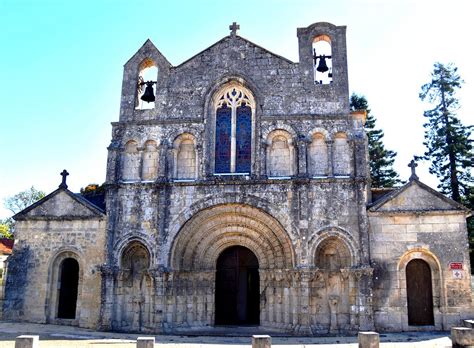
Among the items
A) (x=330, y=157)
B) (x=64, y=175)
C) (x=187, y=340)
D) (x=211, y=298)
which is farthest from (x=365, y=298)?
(x=64, y=175)

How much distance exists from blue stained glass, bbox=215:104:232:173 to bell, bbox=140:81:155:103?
115 inches

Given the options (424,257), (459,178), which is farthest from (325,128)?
(459,178)

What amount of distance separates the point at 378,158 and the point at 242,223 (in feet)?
79.9

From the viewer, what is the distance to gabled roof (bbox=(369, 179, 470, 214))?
16.0m

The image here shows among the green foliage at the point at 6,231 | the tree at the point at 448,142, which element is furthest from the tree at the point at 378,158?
the green foliage at the point at 6,231

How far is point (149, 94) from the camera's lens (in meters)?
18.7

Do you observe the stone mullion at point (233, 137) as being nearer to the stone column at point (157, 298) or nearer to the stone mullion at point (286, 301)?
the stone mullion at point (286, 301)

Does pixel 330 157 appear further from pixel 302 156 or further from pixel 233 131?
pixel 233 131

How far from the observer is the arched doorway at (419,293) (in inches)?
612

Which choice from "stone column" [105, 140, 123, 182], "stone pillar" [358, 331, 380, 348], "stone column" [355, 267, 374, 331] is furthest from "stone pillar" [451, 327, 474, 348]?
"stone column" [105, 140, 123, 182]

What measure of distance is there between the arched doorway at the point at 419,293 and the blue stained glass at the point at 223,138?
768 cm

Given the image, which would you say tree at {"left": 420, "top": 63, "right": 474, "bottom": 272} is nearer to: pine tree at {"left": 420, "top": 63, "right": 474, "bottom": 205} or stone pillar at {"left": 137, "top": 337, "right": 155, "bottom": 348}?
pine tree at {"left": 420, "top": 63, "right": 474, "bottom": 205}

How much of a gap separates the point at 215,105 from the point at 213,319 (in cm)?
827

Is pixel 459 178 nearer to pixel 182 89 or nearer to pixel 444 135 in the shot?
pixel 444 135
